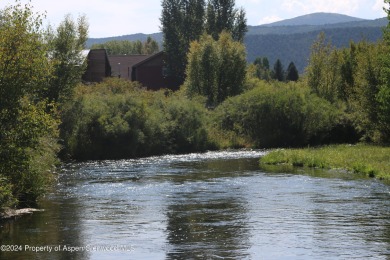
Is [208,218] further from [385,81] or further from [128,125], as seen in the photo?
[128,125]

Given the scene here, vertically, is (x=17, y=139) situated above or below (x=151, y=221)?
above

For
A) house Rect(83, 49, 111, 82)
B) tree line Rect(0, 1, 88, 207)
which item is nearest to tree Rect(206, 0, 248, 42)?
house Rect(83, 49, 111, 82)

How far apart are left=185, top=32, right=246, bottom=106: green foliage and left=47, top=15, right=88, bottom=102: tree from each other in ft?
69.8

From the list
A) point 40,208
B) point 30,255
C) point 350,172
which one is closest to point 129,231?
point 30,255

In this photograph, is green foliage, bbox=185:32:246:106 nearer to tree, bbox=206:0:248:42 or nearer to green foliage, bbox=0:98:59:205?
tree, bbox=206:0:248:42

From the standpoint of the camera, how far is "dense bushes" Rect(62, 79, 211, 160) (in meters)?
62.6

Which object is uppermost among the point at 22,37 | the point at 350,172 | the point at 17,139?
the point at 22,37

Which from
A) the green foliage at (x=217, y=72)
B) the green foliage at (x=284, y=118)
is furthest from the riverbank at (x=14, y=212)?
the green foliage at (x=217, y=72)

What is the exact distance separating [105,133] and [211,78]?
85.6ft

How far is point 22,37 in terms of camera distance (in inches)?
1207

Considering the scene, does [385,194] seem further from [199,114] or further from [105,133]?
[199,114]

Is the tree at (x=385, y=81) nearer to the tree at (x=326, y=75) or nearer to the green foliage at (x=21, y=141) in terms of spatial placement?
the tree at (x=326, y=75)

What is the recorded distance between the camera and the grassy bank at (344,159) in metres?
44.3

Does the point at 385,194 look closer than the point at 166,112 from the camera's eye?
Yes
